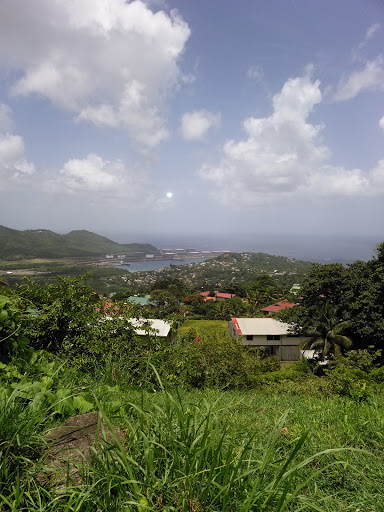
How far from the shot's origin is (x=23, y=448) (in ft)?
5.06

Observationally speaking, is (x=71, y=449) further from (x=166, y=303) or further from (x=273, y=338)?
(x=166, y=303)

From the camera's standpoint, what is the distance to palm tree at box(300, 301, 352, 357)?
1717cm

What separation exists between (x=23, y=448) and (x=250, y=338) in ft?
77.8

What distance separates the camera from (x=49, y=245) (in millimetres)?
142375

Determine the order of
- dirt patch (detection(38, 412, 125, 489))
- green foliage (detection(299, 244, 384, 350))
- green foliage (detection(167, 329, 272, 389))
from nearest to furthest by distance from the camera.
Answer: dirt patch (detection(38, 412, 125, 489)) < green foliage (detection(167, 329, 272, 389)) < green foliage (detection(299, 244, 384, 350))

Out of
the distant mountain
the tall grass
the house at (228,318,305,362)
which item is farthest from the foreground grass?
the distant mountain

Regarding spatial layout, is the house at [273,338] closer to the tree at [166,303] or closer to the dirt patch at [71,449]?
the tree at [166,303]

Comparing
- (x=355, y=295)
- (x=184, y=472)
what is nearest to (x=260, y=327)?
(x=355, y=295)

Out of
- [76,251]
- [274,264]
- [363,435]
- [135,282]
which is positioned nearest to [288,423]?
[363,435]

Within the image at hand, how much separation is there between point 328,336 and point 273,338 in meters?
7.14

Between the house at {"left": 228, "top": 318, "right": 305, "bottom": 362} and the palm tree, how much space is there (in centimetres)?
564

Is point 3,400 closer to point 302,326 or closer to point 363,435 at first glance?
point 363,435

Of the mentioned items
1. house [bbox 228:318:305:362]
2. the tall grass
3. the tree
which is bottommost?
the tree

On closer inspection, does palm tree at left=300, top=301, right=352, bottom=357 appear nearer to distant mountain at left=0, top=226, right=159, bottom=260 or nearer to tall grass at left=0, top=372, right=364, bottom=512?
tall grass at left=0, top=372, right=364, bottom=512
